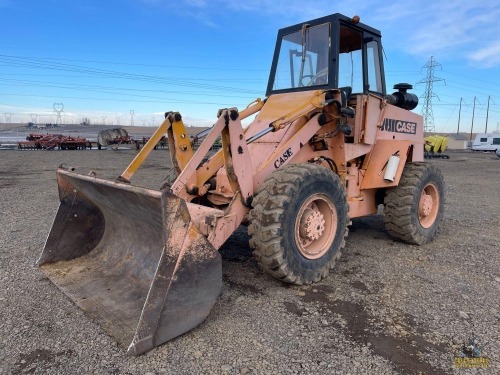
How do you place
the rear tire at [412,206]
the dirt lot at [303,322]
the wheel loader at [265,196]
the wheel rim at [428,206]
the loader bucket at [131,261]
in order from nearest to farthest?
the dirt lot at [303,322]
the loader bucket at [131,261]
the wheel loader at [265,196]
the rear tire at [412,206]
the wheel rim at [428,206]

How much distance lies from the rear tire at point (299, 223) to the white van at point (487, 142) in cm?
4675

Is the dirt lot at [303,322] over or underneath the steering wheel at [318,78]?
underneath

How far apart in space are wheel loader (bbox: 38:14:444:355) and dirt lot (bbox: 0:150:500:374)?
19cm

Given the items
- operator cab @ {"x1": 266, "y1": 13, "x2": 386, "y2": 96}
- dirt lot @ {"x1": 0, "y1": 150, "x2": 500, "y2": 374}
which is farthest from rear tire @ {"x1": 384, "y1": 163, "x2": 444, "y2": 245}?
operator cab @ {"x1": 266, "y1": 13, "x2": 386, "y2": 96}

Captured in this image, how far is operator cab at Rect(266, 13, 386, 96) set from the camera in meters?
4.93

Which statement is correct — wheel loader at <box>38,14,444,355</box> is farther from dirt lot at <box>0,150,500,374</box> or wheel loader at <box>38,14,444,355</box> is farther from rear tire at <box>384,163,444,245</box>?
dirt lot at <box>0,150,500,374</box>

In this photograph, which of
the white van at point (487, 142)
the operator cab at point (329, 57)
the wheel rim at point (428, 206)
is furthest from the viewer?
the white van at point (487, 142)

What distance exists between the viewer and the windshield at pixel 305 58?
500 centimetres

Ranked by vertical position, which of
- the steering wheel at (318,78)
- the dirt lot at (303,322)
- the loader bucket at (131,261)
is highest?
the steering wheel at (318,78)

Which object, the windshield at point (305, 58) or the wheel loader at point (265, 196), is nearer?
the wheel loader at point (265, 196)

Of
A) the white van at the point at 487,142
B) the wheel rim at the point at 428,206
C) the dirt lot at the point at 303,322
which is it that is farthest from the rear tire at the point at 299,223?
the white van at the point at 487,142

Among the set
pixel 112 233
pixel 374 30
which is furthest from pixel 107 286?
pixel 374 30

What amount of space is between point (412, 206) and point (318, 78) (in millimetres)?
2097

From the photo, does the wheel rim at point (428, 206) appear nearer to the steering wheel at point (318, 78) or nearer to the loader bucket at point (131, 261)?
the steering wheel at point (318, 78)
